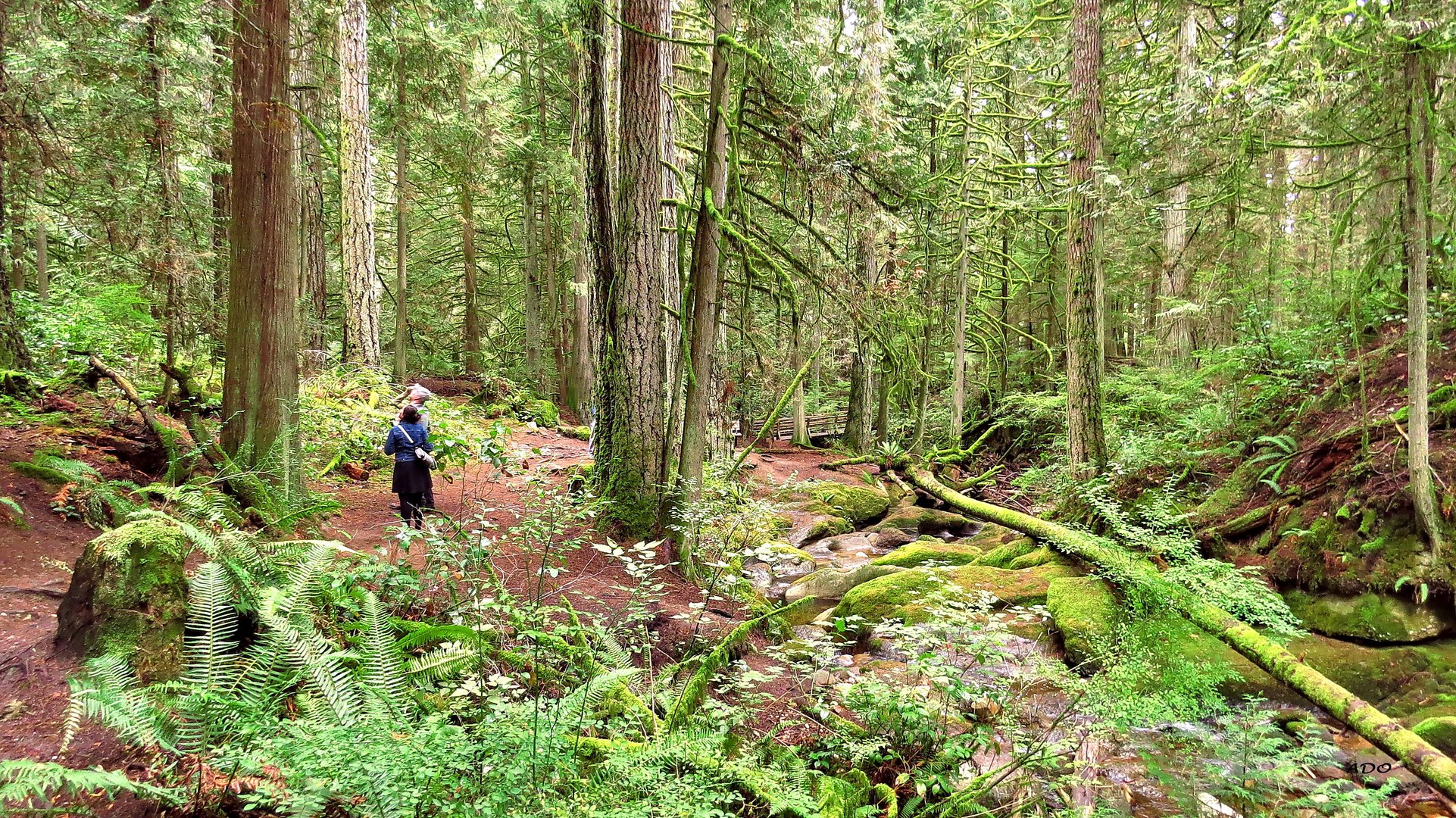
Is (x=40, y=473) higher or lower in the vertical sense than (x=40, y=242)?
lower

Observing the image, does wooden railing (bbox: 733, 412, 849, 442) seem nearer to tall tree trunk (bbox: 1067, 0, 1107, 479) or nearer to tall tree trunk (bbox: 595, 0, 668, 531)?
tall tree trunk (bbox: 1067, 0, 1107, 479)

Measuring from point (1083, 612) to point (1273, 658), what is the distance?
5.17ft

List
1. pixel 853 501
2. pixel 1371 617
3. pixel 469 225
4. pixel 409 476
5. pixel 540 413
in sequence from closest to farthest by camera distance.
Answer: pixel 1371 617 → pixel 409 476 → pixel 853 501 → pixel 540 413 → pixel 469 225

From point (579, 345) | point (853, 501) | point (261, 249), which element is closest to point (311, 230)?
point (579, 345)

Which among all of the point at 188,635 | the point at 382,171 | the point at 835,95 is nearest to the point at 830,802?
the point at 188,635

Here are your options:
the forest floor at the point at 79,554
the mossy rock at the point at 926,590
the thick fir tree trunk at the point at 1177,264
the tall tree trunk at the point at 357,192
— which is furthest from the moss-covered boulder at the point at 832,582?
the tall tree trunk at the point at 357,192

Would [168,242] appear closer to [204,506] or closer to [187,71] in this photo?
[187,71]

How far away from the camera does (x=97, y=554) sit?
10.6ft

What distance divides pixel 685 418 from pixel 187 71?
22.5 feet

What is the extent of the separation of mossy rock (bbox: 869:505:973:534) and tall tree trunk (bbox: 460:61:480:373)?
11.1 metres

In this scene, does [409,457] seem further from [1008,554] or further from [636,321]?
[1008,554]

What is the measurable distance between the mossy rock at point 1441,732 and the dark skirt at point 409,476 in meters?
8.50

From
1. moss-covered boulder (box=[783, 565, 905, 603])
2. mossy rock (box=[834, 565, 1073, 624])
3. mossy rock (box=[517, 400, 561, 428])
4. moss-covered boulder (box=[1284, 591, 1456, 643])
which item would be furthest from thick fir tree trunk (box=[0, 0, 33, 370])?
moss-covered boulder (box=[1284, 591, 1456, 643])

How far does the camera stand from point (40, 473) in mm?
5605
